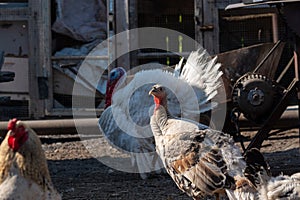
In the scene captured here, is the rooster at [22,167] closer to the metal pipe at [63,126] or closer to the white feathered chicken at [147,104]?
the white feathered chicken at [147,104]

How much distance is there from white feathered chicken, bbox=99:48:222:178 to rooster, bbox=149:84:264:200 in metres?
1.48

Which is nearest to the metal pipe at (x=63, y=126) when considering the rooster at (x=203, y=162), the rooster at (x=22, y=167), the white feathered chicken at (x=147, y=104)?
the white feathered chicken at (x=147, y=104)

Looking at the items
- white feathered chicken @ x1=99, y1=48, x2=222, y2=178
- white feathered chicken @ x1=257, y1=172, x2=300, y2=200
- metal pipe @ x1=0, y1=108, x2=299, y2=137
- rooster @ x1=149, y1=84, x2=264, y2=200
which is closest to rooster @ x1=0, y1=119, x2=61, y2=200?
white feathered chicken @ x1=257, y1=172, x2=300, y2=200

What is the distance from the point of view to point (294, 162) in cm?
807

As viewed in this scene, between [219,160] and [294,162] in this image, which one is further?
[294,162]

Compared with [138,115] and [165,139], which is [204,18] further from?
[165,139]

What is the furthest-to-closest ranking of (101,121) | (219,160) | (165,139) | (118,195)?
1. (101,121)
2. (118,195)
3. (165,139)
4. (219,160)

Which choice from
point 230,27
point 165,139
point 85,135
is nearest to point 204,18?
point 230,27

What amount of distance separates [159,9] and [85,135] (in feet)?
7.39

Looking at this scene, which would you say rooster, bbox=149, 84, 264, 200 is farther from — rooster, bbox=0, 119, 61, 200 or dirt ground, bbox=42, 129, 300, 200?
rooster, bbox=0, 119, 61, 200

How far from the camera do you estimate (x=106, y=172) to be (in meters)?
8.04

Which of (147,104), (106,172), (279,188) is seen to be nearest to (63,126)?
(106,172)

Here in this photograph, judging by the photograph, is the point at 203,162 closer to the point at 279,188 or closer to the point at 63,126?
the point at 279,188

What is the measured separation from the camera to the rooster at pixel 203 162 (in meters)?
5.29
